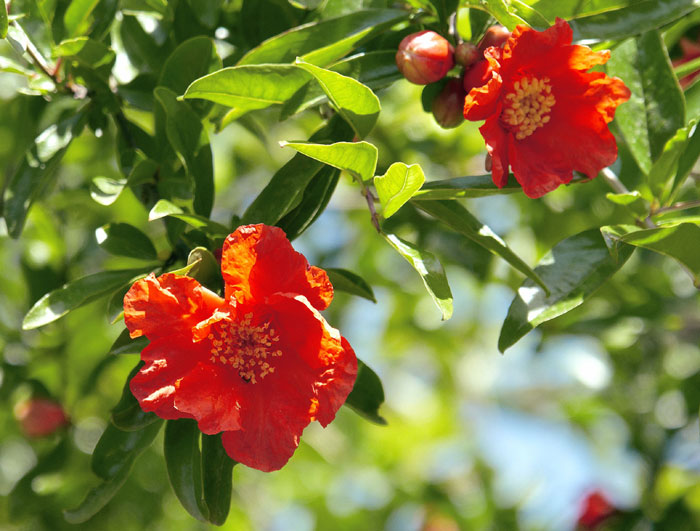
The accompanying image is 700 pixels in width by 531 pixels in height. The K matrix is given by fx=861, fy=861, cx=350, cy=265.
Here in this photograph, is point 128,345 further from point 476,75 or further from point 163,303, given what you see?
point 476,75

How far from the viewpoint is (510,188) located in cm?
144

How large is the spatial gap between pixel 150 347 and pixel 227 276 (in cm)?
17

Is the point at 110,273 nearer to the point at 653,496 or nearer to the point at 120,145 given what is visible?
the point at 120,145

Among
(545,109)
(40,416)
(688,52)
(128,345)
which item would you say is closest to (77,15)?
(128,345)

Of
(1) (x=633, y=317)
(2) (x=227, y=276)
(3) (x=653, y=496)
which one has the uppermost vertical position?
(2) (x=227, y=276)

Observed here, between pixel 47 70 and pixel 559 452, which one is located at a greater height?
pixel 47 70

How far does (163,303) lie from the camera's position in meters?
1.32

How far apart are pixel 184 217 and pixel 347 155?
30 centimetres

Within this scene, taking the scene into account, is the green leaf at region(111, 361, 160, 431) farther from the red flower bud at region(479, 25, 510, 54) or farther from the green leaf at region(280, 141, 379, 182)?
the red flower bud at region(479, 25, 510, 54)

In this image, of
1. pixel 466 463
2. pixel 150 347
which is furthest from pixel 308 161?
pixel 466 463

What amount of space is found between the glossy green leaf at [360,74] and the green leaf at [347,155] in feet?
0.53

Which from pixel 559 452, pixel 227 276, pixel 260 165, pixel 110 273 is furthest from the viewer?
pixel 559 452

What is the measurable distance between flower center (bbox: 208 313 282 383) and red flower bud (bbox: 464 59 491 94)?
54 centimetres

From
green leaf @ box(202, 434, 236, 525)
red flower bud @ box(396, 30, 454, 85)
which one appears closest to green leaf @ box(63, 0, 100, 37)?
red flower bud @ box(396, 30, 454, 85)
